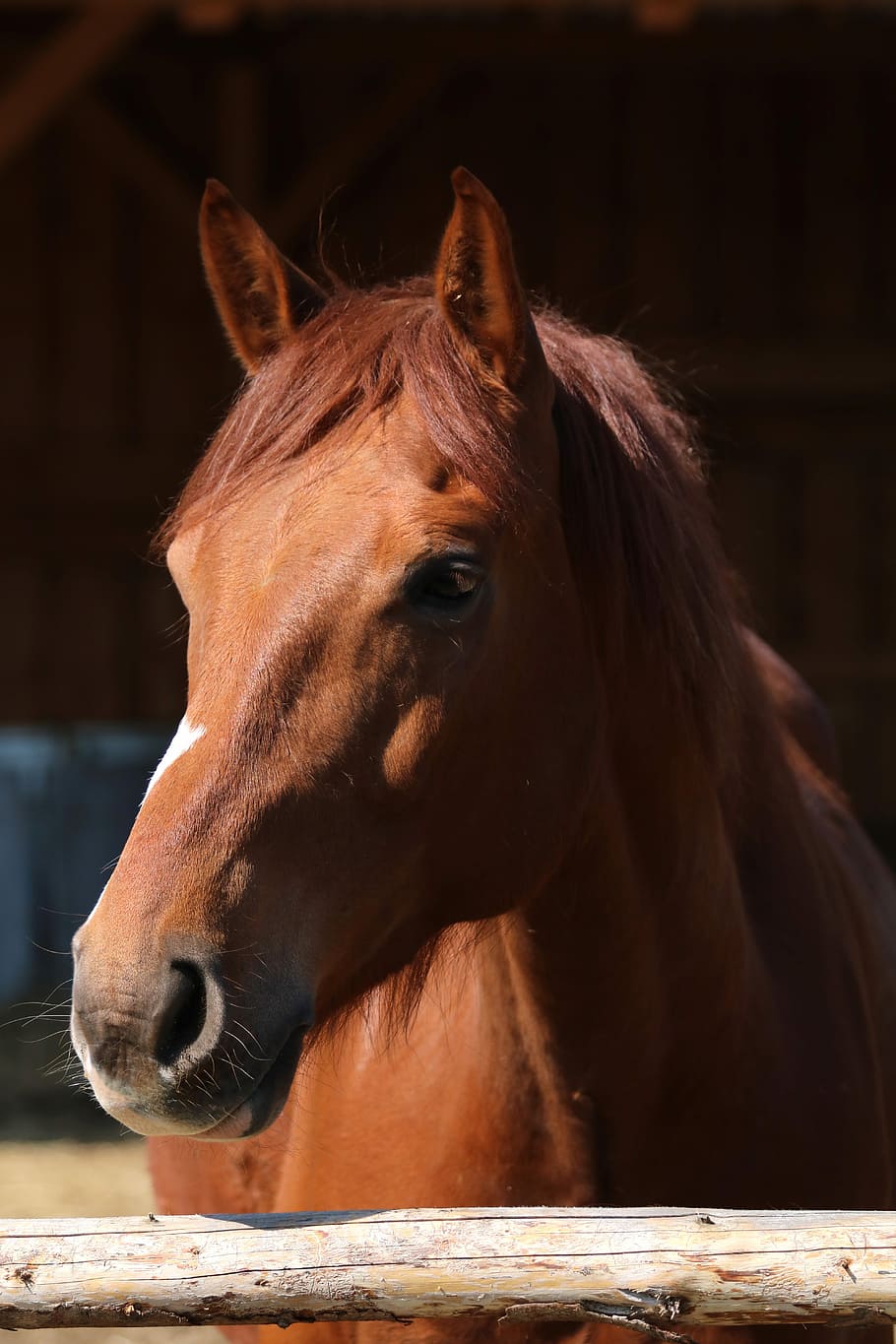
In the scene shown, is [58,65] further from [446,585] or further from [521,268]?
[446,585]

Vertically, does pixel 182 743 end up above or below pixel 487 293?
below

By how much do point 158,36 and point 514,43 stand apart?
201 centimetres

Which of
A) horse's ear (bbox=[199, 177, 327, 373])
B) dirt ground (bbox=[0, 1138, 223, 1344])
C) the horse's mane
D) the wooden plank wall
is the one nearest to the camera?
the horse's mane

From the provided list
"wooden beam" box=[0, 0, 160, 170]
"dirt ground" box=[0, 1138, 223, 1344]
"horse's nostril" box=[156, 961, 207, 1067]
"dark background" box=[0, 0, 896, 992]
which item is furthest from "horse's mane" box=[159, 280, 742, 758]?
"dark background" box=[0, 0, 896, 992]

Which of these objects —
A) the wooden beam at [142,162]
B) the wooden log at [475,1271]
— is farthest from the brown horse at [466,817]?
the wooden beam at [142,162]

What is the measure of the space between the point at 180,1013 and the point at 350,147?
699 centimetres

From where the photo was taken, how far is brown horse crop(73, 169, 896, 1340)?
1.50 m

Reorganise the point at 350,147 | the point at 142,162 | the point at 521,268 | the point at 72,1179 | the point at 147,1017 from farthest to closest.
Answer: the point at 521,268 → the point at 350,147 → the point at 142,162 → the point at 72,1179 → the point at 147,1017

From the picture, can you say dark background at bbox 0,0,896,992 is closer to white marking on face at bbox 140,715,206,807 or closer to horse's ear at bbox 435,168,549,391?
horse's ear at bbox 435,168,549,391

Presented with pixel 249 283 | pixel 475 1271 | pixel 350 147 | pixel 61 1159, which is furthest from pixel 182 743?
pixel 350 147

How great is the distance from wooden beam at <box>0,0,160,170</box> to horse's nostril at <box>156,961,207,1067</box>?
4.78 m

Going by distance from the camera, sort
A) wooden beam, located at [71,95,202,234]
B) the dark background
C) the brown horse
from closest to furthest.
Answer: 1. the brown horse
2. wooden beam, located at [71,95,202,234]
3. the dark background

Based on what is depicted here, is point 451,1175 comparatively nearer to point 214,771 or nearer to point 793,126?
point 214,771

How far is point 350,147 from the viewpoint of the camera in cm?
767
